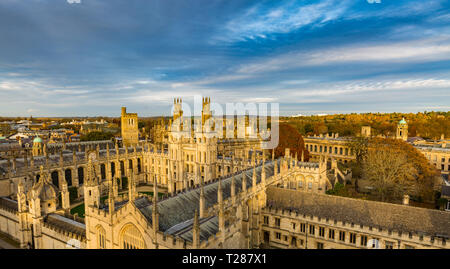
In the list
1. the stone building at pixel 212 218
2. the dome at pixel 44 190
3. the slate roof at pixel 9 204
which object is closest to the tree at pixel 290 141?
the stone building at pixel 212 218

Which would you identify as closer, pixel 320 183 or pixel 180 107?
pixel 320 183

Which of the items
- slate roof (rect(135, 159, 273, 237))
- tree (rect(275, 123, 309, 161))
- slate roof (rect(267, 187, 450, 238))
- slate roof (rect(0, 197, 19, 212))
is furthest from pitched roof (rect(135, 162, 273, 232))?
tree (rect(275, 123, 309, 161))

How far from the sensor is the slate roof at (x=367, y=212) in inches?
858

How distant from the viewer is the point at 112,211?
715 inches

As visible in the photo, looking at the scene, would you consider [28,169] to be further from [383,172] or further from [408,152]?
[408,152]

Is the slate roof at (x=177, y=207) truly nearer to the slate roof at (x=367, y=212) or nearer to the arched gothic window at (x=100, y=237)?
the arched gothic window at (x=100, y=237)

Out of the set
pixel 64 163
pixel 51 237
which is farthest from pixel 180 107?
pixel 51 237

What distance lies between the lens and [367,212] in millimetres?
24422

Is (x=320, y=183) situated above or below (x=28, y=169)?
below

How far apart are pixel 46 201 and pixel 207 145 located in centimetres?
2298

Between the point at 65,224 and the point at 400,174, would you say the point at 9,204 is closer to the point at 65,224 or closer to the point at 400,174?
the point at 65,224
